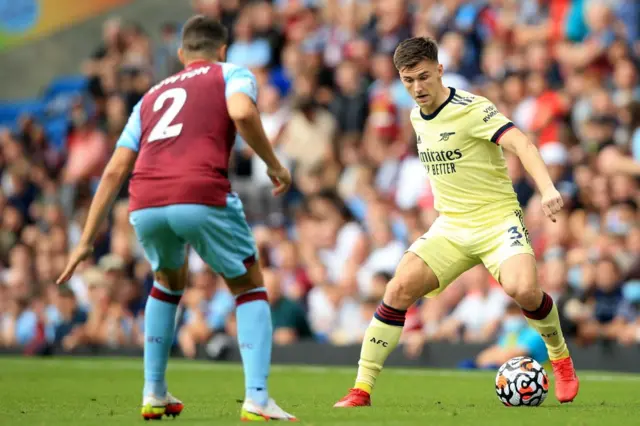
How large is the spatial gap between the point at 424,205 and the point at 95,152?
6.82 m

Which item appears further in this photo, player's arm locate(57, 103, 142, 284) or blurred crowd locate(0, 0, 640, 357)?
blurred crowd locate(0, 0, 640, 357)

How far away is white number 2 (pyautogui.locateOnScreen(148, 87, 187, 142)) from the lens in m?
7.25

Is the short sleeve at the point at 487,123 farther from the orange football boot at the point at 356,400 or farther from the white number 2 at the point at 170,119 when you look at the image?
the white number 2 at the point at 170,119

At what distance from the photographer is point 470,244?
880 centimetres

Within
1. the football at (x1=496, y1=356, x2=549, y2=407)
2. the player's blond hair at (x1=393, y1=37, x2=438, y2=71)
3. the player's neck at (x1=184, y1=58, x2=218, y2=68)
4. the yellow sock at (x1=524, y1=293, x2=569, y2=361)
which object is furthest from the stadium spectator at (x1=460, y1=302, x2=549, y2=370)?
the player's neck at (x1=184, y1=58, x2=218, y2=68)

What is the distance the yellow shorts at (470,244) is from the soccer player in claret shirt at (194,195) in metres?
1.76

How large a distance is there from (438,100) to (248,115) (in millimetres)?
2257

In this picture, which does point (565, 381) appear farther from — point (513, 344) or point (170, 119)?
point (513, 344)

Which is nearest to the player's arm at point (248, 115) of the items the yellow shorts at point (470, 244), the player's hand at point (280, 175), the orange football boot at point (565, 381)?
the player's hand at point (280, 175)

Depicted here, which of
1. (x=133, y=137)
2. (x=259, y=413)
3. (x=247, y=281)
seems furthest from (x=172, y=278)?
(x=259, y=413)

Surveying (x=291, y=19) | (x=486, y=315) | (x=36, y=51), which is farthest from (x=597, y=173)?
(x=36, y=51)

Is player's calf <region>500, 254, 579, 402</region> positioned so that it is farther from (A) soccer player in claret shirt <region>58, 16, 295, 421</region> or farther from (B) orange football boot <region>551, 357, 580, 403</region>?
(A) soccer player in claret shirt <region>58, 16, 295, 421</region>

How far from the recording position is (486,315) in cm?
1433

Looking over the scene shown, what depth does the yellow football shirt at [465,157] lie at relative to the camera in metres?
8.75
